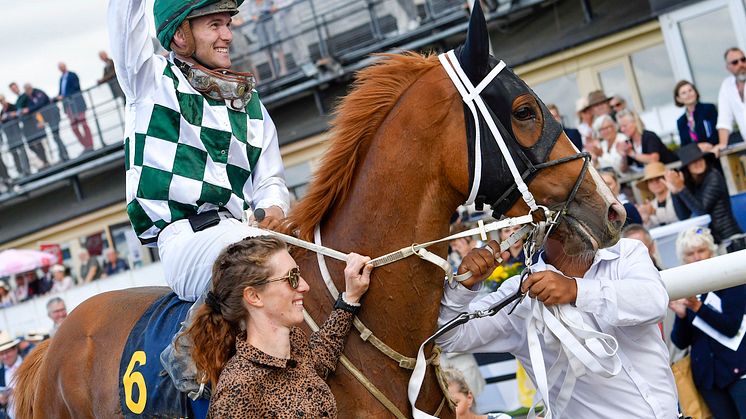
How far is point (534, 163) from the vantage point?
3238 millimetres

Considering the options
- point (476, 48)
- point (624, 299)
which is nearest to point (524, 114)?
point (476, 48)

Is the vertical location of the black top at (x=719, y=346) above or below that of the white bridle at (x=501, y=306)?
below

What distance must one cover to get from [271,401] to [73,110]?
1662 cm

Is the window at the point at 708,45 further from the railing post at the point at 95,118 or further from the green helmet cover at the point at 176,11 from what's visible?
the railing post at the point at 95,118

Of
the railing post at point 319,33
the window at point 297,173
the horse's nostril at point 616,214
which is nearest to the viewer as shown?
the horse's nostril at point 616,214

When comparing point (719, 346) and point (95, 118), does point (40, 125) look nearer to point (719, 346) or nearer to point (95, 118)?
point (95, 118)

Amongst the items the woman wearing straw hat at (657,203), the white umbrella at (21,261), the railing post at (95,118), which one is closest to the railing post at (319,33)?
the railing post at (95,118)

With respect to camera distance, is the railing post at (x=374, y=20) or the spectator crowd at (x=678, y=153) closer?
the spectator crowd at (x=678, y=153)

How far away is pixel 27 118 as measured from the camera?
18.9 meters

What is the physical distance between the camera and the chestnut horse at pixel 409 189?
323cm

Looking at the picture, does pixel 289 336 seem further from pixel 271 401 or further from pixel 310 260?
pixel 310 260

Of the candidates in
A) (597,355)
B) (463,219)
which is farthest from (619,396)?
(463,219)

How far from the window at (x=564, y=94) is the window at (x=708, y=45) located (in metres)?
2.05

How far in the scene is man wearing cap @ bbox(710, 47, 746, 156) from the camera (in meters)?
8.06
